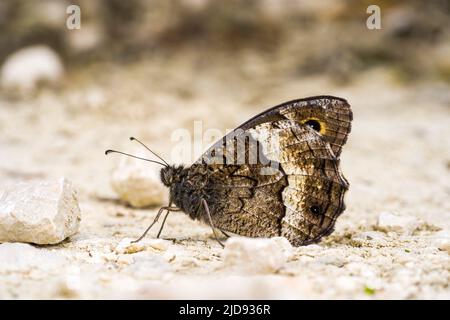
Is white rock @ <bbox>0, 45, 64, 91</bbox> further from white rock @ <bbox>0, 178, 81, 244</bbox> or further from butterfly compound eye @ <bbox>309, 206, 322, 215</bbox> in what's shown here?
butterfly compound eye @ <bbox>309, 206, 322, 215</bbox>

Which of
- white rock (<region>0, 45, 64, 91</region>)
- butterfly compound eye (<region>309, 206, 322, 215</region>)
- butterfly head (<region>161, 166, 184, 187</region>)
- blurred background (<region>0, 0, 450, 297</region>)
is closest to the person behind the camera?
butterfly compound eye (<region>309, 206, 322, 215</region>)

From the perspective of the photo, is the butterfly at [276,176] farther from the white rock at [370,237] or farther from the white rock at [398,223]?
the white rock at [398,223]

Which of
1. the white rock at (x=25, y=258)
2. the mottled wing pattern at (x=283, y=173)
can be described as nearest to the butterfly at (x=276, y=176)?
the mottled wing pattern at (x=283, y=173)

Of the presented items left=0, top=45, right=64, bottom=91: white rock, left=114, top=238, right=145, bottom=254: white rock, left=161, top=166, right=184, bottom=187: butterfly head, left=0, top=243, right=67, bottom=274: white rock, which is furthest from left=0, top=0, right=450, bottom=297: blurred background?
left=0, top=243, right=67, bottom=274: white rock

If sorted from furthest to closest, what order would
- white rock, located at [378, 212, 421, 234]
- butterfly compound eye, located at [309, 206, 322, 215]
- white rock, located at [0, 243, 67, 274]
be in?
white rock, located at [378, 212, 421, 234] < butterfly compound eye, located at [309, 206, 322, 215] < white rock, located at [0, 243, 67, 274]

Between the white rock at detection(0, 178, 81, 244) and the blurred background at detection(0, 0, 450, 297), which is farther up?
the blurred background at detection(0, 0, 450, 297)
